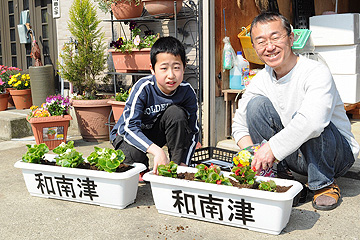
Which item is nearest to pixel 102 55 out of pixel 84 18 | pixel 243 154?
pixel 84 18

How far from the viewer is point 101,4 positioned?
4309 millimetres

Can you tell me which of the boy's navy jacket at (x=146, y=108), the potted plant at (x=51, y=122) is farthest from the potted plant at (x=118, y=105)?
the boy's navy jacket at (x=146, y=108)

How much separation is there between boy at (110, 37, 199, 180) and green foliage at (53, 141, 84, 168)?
0.31 meters

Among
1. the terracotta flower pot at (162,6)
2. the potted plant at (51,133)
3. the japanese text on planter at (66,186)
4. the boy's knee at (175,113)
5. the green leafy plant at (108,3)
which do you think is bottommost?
the japanese text on planter at (66,186)

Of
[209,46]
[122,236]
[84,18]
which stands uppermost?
[84,18]

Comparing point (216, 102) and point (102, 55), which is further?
point (102, 55)

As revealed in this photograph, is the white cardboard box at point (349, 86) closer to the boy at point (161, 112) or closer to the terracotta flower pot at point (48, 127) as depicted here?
the boy at point (161, 112)

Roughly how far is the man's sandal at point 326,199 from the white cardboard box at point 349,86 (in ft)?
6.49

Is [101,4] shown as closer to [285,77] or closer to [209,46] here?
[209,46]

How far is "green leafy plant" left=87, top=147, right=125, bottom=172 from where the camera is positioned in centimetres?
223

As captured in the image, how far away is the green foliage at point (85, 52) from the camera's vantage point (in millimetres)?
4426

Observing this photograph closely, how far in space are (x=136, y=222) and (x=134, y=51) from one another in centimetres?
225

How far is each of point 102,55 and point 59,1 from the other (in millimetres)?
1310

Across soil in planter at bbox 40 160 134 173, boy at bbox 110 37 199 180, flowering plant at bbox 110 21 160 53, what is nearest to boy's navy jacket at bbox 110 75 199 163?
boy at bbox 110 37 199 180
